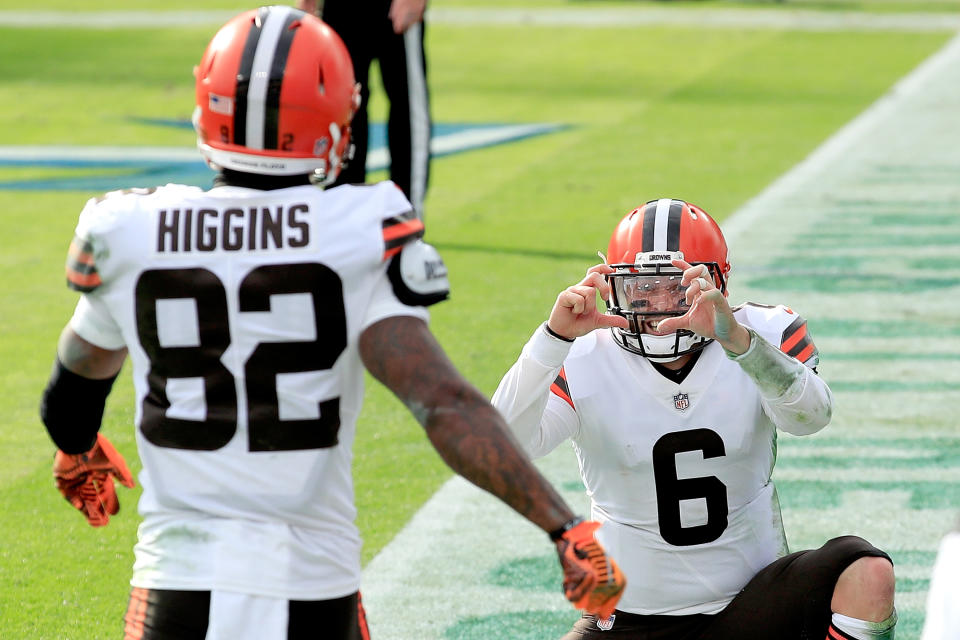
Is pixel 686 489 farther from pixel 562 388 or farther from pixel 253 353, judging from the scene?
pixel 253 353

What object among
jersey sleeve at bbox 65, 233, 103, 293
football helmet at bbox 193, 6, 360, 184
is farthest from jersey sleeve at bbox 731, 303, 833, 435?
jersey sleeve at bbox 65, 233, 103, 293

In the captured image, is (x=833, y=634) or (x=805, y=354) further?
(x=805, y=354)

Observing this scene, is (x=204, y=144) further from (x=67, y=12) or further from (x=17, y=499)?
(x=67, y=12)

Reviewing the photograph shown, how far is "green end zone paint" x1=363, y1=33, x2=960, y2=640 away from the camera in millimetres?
4379

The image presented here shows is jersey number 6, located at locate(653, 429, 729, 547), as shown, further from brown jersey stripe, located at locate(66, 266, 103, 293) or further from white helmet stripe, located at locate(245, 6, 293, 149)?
brown jersey stripe, located at locate(66, 266, 103, 293)

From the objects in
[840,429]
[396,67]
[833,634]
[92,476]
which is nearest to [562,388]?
[833,634]

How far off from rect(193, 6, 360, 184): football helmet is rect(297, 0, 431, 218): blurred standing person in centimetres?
501

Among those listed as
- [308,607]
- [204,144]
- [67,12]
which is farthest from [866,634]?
[67,12]

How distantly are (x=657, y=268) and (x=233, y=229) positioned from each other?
130cm

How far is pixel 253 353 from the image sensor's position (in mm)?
2500

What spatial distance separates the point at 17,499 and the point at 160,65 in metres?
11.1

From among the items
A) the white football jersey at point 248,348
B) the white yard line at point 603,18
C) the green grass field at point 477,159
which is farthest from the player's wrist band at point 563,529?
the white yard line at point 603,18

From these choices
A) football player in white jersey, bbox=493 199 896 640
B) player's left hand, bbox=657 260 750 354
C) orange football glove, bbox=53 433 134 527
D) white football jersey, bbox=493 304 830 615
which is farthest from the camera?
white football jersey, bbox=493 304 830 615

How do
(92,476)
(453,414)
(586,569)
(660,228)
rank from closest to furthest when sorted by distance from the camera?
(586,569) → (453,414) → (92,476) → (660,228)
